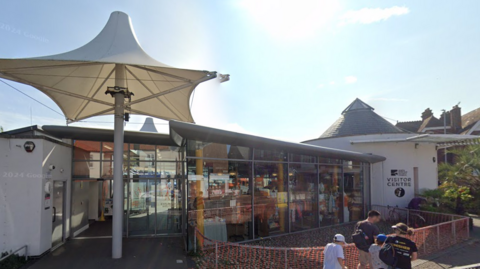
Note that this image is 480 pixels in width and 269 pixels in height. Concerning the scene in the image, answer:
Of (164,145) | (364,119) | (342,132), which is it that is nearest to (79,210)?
(164,145)

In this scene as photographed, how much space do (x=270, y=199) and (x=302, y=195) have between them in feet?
6.59

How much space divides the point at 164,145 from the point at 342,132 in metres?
13.6

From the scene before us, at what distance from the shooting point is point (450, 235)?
10.4 metres

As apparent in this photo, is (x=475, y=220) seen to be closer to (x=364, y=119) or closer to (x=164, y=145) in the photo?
(x=364, y=119)

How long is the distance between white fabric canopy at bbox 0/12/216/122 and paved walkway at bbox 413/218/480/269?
794cm

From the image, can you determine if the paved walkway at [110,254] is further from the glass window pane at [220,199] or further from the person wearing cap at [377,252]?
the person wearing cap at [377,252]

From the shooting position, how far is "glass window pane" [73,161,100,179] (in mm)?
10594

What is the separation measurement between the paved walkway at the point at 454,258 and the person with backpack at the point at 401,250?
3.50 meters

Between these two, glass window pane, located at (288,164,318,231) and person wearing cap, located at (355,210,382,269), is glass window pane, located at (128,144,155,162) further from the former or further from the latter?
person wearing cap, located at (355,210,382,269)

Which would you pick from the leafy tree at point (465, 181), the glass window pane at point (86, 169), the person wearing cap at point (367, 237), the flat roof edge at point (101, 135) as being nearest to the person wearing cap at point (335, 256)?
the person wearing cap at point (367, 237)

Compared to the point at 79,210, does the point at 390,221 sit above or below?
below

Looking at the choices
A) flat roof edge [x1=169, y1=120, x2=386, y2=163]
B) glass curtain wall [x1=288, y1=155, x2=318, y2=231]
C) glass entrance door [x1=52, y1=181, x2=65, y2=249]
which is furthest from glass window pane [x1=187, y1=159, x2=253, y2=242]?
glass entrance door [x1=52, y1=181, x2=65, y2=249]

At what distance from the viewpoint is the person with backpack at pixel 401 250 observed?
17.0 ft

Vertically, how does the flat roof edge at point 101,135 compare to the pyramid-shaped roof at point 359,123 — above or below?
below
